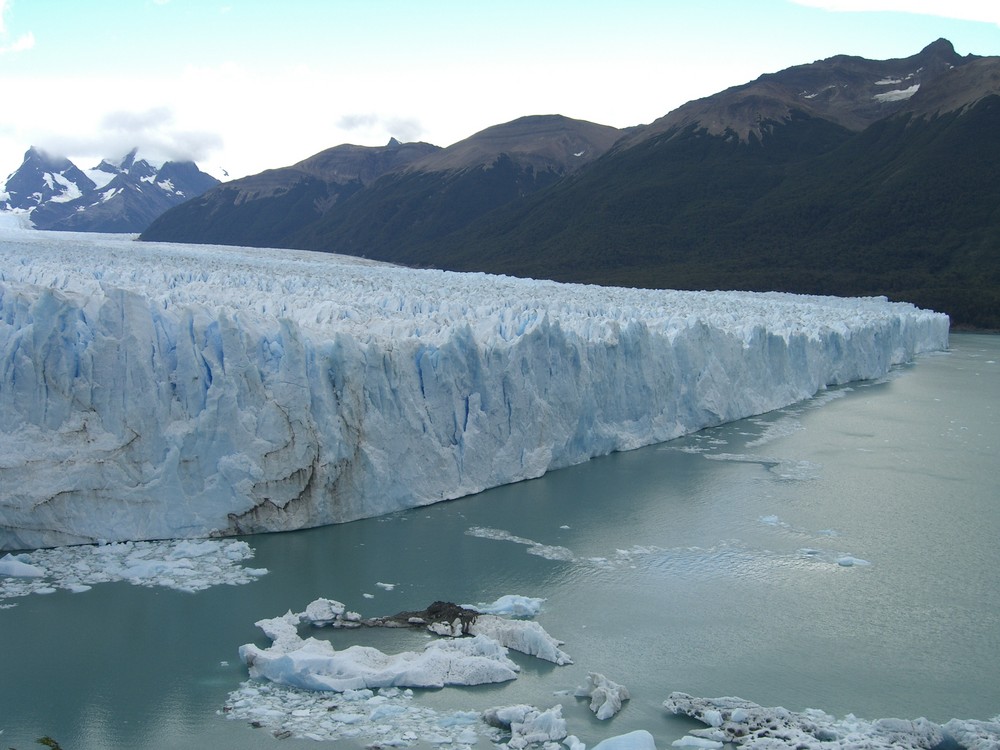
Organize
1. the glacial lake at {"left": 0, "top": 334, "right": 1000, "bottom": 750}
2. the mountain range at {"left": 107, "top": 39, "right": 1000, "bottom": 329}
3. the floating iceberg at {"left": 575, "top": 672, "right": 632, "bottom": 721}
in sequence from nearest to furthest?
1. the floating iceberg at {"left": 575, "top": 672, "right": 632, "bottom": 721}
2. the glacial lake at {"left": 0, "top": 334, "right": 1000, "bottom": 750}
3. the mountain range at {"left": 107, "top": 39, "right": 1000, "bottom": 329}

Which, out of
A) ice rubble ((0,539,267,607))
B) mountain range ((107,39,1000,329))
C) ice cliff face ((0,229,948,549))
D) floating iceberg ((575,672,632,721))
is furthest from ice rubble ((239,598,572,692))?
mountain range ((107,39,1000,329))

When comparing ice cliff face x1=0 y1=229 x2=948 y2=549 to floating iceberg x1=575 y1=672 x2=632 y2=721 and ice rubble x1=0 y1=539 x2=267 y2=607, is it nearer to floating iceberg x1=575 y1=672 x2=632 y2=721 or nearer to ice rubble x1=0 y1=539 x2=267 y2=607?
ice rubble x1=0 y1=539 x2=267 y2=607

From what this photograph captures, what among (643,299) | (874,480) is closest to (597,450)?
(874,480)

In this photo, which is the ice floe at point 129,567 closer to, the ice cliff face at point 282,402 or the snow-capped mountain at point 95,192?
the ice cliff face at point 282,402

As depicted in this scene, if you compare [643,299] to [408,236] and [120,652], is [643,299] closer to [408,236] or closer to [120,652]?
[120,652]

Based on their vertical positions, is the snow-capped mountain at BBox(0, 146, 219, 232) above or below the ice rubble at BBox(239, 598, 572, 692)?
above

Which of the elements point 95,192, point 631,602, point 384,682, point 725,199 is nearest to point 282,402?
point 384,682
